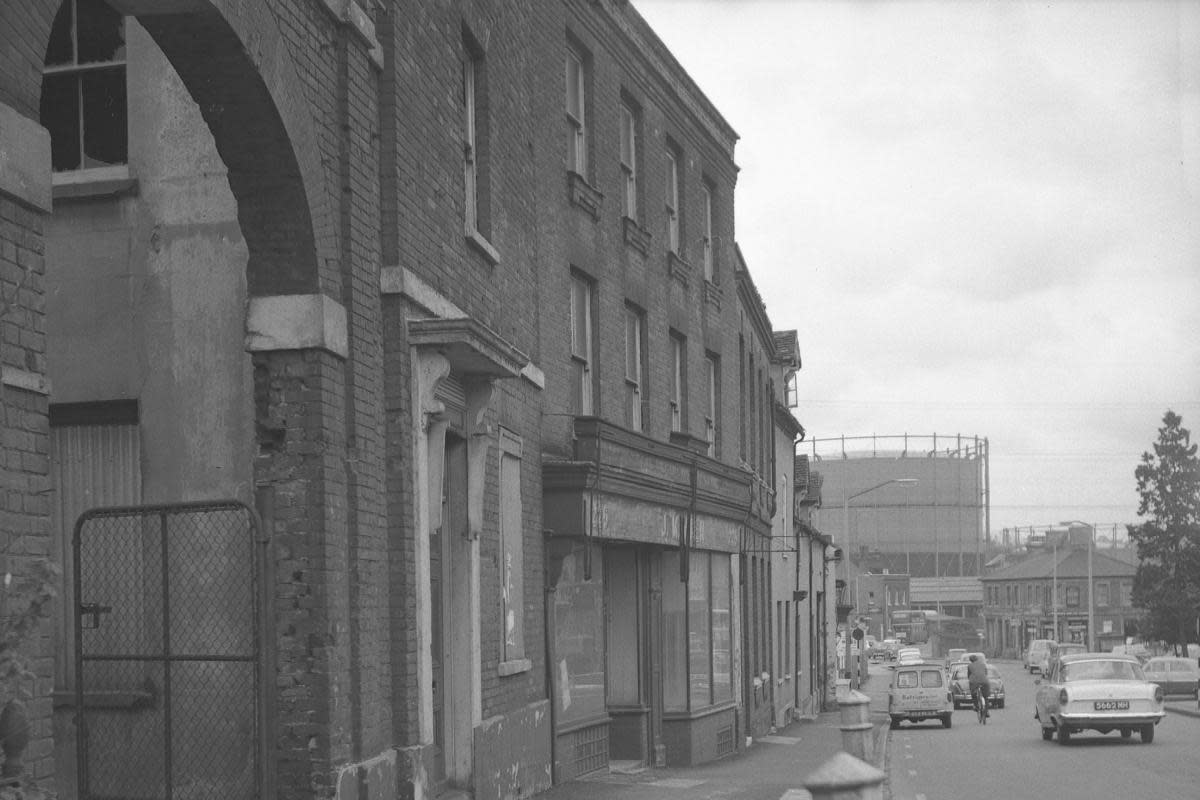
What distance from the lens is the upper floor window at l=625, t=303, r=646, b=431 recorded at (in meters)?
22.8

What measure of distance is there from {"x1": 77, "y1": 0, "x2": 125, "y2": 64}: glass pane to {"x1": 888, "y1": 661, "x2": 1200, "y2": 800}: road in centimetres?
1233

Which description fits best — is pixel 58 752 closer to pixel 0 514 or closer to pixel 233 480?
pixel 233 480

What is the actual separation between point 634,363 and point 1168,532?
6186 cm

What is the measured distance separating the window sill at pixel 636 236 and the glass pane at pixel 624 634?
4.28 m

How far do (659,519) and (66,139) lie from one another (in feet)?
37.0

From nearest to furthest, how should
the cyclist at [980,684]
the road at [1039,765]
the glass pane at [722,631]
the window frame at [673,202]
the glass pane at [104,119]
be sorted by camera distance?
the glass pane at [104,119]
the road at [1039,765]
the window frame at [673,202]
the glass pane at [722,631]
the cyclist at [980,684]

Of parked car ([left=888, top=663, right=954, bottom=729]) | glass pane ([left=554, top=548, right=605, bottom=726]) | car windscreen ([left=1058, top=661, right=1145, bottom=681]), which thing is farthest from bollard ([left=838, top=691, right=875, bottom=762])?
parked car ([left=888, top=663, right=954, bottom=729])

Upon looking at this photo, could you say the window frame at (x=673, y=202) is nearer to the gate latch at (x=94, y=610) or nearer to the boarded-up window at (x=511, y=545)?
the boarded-up window at (x=511, y=545)

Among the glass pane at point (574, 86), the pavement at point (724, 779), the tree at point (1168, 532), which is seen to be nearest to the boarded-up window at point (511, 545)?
the pavement at point (724, 779)

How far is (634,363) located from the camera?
2323 cm

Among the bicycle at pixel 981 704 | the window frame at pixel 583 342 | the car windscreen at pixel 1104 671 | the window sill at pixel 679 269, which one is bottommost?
the bicycle at pixel 981 704

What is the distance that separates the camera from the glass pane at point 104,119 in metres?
11.6

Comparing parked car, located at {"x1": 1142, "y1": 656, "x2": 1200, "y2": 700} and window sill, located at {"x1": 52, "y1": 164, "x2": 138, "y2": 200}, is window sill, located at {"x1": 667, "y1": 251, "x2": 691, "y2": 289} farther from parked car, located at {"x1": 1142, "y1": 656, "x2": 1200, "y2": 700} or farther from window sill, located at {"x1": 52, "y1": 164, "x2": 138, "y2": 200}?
parked car, located at {"x1": 1142, "y1": 656, "x2": 1200, "y2": 700}

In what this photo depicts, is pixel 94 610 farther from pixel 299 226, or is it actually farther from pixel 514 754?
pixel 514 754
